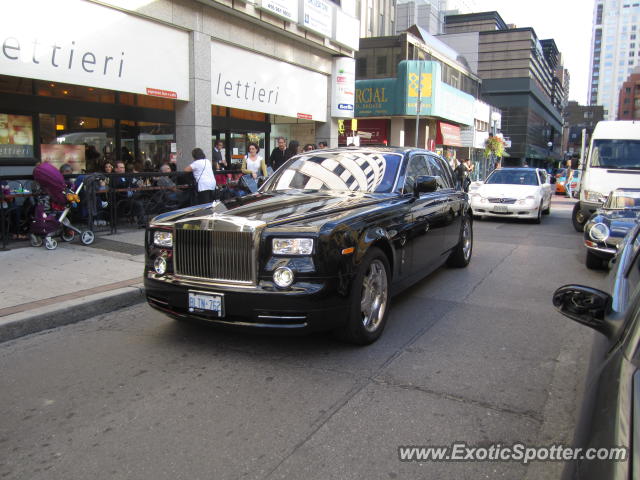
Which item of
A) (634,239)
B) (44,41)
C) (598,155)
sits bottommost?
(634,239)

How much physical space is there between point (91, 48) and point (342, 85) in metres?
10.3

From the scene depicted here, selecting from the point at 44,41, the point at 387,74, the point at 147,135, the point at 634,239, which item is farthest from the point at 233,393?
the point at 387,74

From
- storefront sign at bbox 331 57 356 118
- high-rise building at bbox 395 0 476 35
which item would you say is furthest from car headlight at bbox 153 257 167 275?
high-rise building at bbox 395 0 476 35

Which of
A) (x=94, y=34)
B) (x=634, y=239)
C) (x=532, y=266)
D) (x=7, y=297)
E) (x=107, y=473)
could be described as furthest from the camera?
(x=94, y=34)

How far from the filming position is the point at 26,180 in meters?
8.99

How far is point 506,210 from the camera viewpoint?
1418 cm

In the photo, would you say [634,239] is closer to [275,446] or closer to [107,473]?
[275,446]

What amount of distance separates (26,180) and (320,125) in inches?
469

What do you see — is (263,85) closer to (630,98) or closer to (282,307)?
(282,307)

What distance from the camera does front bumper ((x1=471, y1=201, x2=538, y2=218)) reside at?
1406 centimetres

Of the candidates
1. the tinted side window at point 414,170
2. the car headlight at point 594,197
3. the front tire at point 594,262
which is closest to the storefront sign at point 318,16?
the car headlight at point 594,197

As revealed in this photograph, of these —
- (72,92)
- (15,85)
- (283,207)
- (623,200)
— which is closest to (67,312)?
(283,207)

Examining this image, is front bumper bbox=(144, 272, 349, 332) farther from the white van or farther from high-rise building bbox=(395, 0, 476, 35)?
high-rise building bbox=(395, 0, 476, 35)

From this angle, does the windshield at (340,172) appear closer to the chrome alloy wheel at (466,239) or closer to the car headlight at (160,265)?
the car headlight at (160,265)
